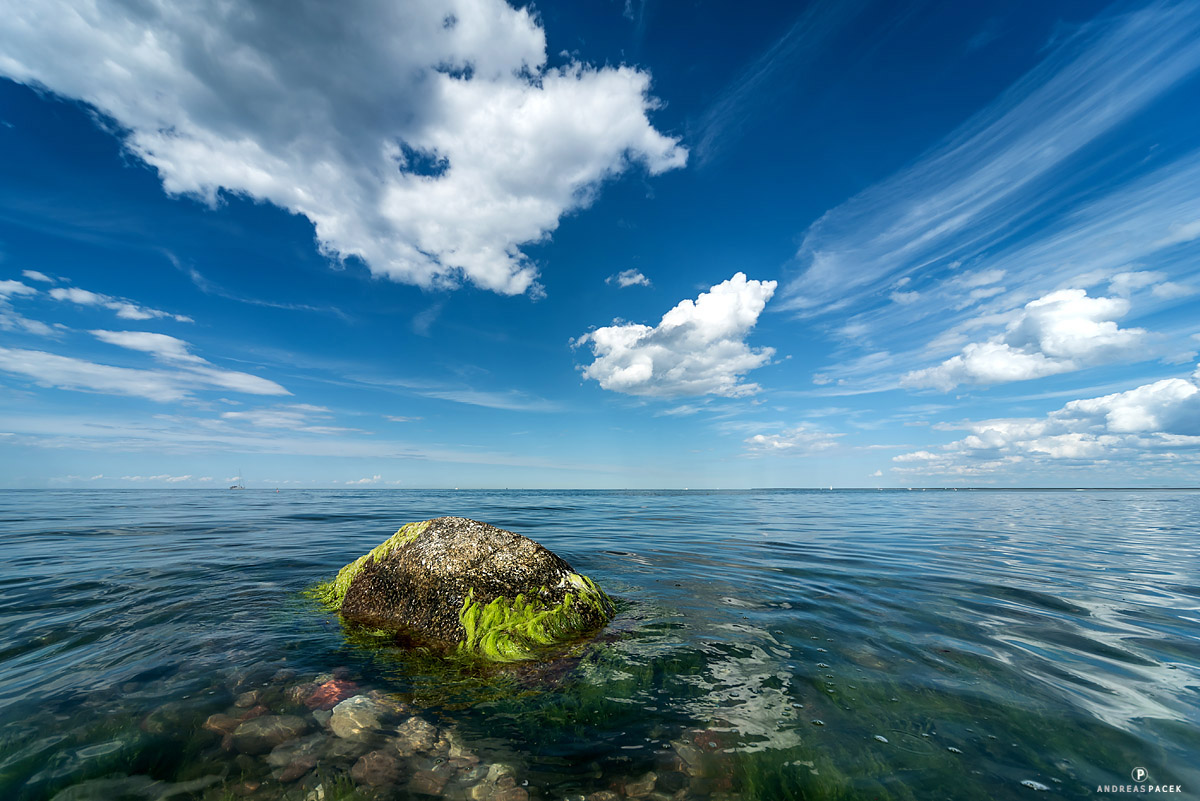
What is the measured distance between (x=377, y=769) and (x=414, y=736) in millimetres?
462

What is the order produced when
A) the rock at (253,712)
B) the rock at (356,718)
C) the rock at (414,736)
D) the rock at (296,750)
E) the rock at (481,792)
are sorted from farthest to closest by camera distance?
the rock at (253,712)
the rock at (356,718)
the rock at (414,736)
the rock at (296,750)
the rock at (481,792)

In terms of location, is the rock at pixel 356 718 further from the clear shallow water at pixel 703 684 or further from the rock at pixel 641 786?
the rock at pixel 641 786

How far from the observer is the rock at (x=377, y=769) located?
3451 mm

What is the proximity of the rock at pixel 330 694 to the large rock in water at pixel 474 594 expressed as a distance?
5.35 ft

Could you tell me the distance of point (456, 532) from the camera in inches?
304

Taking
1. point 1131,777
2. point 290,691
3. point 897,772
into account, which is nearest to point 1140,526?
point 1131,777

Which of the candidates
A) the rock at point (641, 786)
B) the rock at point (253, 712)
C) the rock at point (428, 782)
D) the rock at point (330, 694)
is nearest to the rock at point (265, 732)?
the rock at point (253, 712)

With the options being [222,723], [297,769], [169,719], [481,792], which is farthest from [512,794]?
[169,719]

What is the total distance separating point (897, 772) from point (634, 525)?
766 inches

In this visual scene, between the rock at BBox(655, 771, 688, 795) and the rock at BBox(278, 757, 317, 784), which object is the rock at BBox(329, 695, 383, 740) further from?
the rock at BBox(655, 771, 688, 795)

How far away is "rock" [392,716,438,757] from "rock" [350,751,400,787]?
0.12 meters

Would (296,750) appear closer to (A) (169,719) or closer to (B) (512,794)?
(A) (169,719)

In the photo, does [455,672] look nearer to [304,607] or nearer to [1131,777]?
[304,607]

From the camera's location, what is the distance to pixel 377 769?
3574 millimetres
